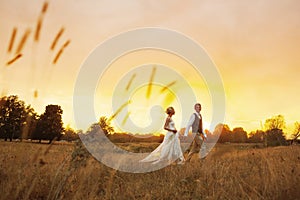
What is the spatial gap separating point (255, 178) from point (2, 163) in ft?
15.0

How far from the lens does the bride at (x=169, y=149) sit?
1047 cm

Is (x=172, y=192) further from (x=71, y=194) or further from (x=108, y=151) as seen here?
(x=108, y=151)

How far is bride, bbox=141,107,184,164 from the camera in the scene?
10466 millimetres

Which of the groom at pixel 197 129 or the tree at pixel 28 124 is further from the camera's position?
the groom at pixel 197 129

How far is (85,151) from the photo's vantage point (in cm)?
Answer: 661

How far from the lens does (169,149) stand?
10.8 m

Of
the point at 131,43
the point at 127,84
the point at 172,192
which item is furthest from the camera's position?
the point at 131,43

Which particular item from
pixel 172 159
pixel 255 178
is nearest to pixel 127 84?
pixel 255 178

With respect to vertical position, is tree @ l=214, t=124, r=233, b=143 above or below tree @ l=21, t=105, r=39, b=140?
above

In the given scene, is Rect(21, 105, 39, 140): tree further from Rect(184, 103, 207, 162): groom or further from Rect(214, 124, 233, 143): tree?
Rect(184, 103, 207, 162): groom

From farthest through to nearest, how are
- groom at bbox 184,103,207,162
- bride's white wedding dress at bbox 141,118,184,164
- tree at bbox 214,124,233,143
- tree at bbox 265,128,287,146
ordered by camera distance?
groom at bbox 184,103,207,162 → bride's white wedding dress at bbox 141,118,184,164 → tree at bbox 214,124,233,143 → tree at bbox 265,128,287,146

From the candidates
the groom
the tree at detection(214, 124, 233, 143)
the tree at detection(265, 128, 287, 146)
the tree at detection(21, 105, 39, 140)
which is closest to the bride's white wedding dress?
the groom

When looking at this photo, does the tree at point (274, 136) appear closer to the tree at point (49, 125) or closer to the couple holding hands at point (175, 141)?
the tree at point (49, 125)

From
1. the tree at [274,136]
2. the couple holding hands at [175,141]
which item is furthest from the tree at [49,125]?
the couple holding hands at [175,141]
